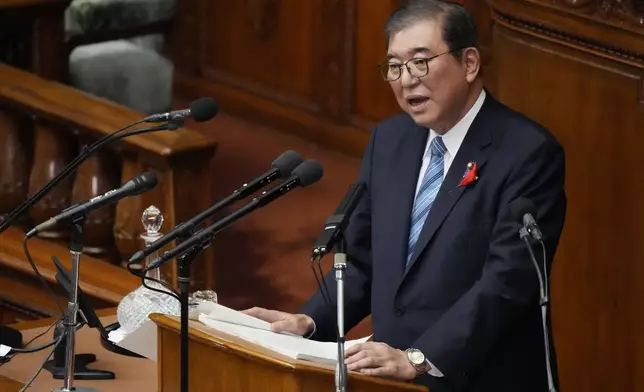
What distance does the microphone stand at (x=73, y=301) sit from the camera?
379cm

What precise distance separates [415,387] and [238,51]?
199 inches

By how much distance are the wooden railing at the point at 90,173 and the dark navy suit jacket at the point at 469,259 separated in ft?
5.14

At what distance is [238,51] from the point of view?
8.51 meters

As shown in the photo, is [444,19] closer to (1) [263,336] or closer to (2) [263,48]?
(1) [263,336]

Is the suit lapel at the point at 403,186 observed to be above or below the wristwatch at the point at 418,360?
above

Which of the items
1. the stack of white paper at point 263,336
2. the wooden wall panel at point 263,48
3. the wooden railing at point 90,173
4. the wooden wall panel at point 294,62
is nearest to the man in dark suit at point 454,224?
the stack of white paper at point 263,336

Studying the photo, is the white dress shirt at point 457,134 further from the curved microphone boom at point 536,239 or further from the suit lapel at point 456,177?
the curved microphone boom at point 536,239

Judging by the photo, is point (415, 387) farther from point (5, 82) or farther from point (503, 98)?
point (5, 82)

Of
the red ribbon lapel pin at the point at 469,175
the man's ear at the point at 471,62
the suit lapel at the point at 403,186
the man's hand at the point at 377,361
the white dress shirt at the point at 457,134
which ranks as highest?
the man's ear at the point at 471,62

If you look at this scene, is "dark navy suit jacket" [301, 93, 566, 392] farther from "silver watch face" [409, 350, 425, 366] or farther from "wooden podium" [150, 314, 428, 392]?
"wooden podium" [150, 314, 428, 392]

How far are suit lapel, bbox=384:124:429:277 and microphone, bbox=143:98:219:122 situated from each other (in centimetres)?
53

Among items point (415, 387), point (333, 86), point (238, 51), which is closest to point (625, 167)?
point (415, 387)

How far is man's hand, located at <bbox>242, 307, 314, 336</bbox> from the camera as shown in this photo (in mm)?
4031

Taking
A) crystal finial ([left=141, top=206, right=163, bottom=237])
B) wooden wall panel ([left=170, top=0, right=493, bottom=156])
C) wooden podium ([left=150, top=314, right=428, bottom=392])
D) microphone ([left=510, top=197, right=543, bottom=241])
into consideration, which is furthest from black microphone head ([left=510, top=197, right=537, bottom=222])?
wooden wall panel ([left=170, top=0, right=493, bottom=156])
